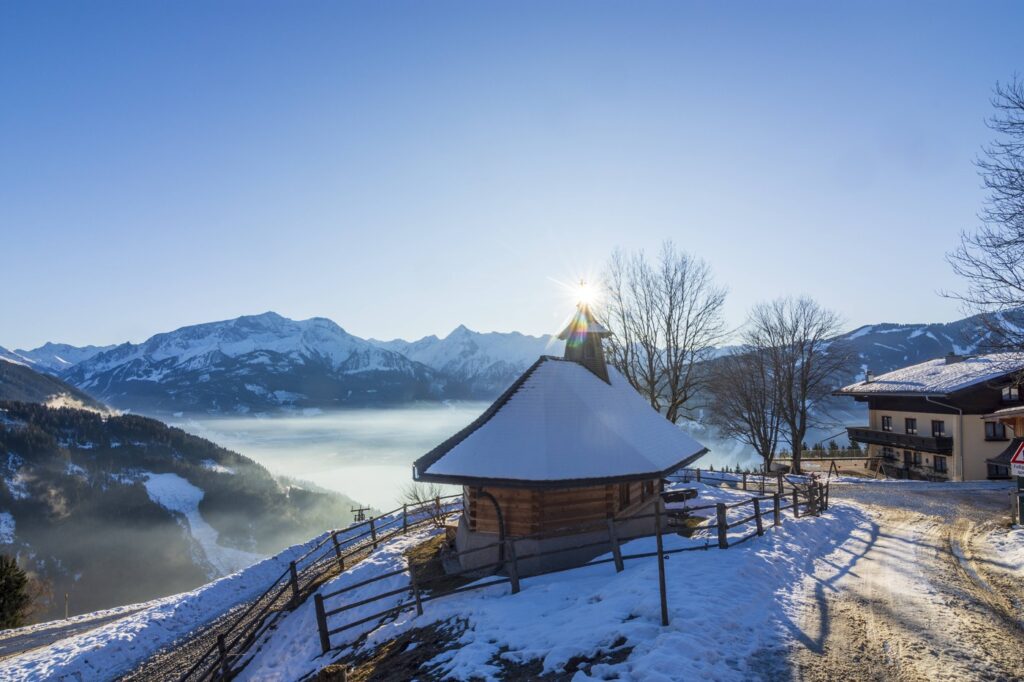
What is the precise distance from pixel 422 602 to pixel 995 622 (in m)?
12.3

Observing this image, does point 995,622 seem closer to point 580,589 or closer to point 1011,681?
point 1011,681

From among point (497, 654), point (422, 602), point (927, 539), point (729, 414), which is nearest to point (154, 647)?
point (422, 602)

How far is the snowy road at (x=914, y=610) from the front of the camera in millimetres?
7848

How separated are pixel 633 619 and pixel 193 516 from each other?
15183 cm

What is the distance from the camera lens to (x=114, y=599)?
93.4 m

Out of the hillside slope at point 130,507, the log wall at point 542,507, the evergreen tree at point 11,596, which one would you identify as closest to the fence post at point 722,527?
the log wall at point 542,507

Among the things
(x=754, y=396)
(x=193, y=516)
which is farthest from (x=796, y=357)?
(x=193, y=516)

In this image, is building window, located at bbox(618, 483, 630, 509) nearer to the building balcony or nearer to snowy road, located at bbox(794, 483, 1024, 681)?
snowy road, located at bbox(794, 483, 1024, 681)

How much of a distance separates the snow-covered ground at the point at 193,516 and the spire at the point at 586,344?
11702cm

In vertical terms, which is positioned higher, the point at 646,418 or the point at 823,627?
the point at 646,418

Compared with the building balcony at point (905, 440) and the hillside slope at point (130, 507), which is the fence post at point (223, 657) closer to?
the building balcony at point (905, 440)

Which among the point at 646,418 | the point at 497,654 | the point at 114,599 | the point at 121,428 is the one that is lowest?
the point at 114,599

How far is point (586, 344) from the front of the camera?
20.8 metres

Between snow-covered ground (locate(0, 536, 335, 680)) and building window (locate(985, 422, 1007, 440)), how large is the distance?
47574 mm
